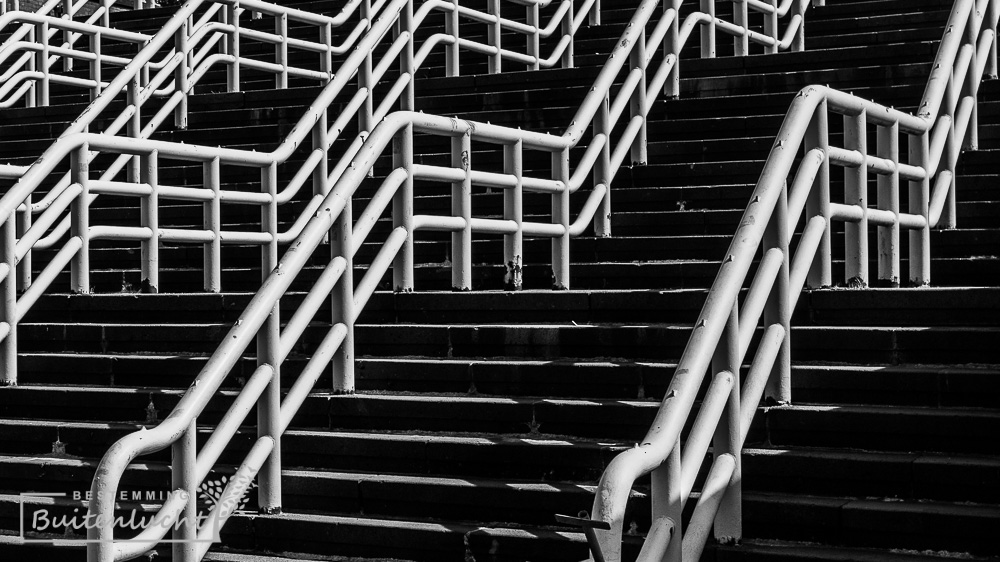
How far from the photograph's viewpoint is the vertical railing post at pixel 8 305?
284 inches

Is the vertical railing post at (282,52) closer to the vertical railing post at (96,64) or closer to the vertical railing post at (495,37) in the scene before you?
the vertical railing post at (96,64)

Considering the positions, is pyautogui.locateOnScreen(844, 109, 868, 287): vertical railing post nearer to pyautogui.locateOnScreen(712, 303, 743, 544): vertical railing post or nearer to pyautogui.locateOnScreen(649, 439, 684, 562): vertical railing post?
pyautogui.locateOnScreen(712, 303, 743, 544): vertical railing post

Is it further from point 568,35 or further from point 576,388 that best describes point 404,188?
point 568,35

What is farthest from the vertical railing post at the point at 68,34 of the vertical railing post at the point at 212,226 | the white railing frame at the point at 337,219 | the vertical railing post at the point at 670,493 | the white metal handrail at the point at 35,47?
the vertical railing post at the point at 670,493

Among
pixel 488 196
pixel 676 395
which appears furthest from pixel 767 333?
pixel 488 196

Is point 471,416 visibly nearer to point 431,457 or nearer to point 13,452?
point 431,457

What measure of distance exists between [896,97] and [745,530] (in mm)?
4309

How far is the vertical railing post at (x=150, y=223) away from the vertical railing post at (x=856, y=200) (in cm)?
389

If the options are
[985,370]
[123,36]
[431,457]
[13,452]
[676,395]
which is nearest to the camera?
[676,395]

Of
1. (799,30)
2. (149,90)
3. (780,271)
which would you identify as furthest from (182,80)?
(780,271)

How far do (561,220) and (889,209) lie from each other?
1804 millimetres

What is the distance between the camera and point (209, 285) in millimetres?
8570

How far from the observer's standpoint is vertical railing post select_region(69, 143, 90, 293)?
788 cm

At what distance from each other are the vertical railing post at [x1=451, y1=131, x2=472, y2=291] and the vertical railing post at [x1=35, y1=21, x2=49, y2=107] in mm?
6451
